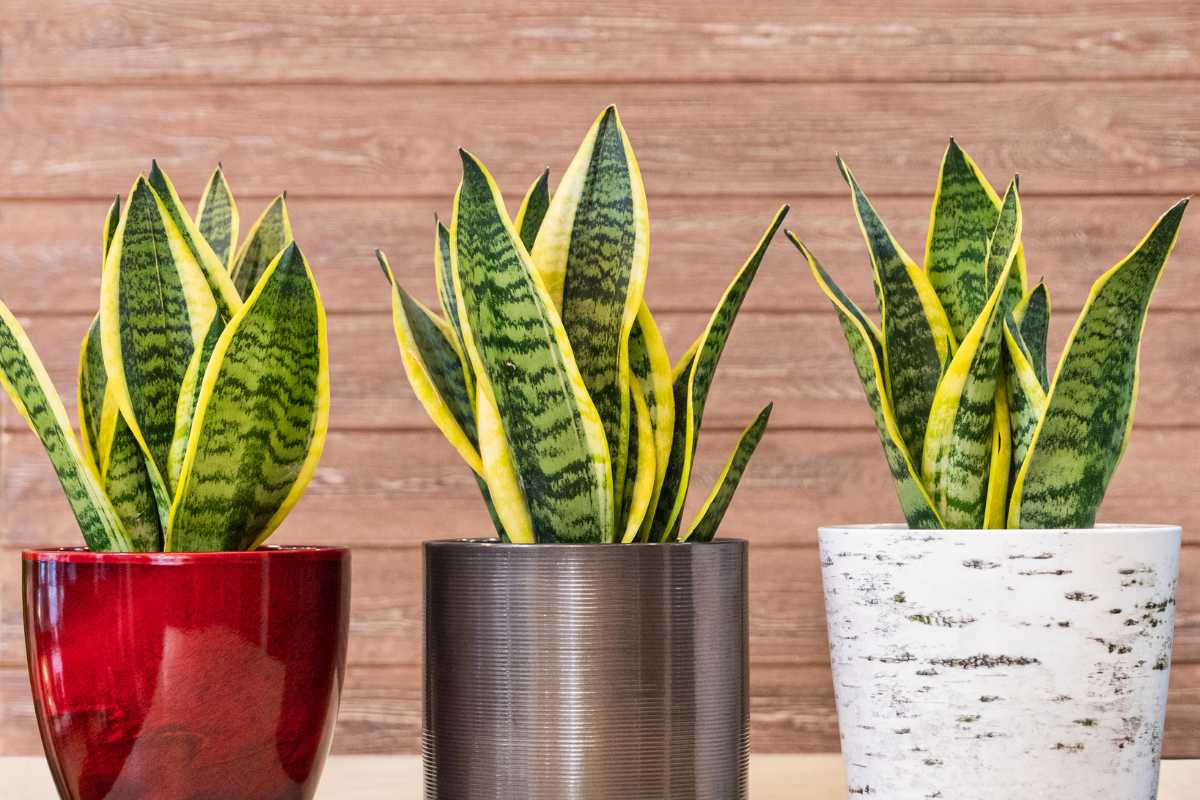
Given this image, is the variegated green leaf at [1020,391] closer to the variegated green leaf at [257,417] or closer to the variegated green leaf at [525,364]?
the variegated green leaf at [525,364]

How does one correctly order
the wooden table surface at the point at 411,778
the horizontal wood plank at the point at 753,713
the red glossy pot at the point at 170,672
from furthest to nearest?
the horizontal wood plank at the point at 753,713 → the wooden table surface at the point at 411,778 → the red glossy pot at the point at 170,672

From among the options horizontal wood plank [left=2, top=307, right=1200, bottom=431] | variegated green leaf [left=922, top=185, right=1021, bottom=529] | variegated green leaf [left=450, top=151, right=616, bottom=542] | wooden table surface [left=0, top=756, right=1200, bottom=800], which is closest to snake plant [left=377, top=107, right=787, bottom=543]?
variegated green leaf [left=450, top=151, right=616, bottom=542]

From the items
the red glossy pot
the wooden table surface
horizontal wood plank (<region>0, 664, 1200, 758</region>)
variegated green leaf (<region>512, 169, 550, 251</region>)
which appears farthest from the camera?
horizontal wood plank (<region>0, 664, 1200, 758</region>)

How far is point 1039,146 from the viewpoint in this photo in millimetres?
1043

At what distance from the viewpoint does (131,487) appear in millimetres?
617

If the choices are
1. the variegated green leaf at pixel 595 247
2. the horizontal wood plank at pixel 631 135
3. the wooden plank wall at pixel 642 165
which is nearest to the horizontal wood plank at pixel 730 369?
the wooden plank wall at pixel 642 165

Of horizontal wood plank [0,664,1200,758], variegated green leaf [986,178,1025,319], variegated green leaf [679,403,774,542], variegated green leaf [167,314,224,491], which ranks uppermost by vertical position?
variegated green leaf [986,178,1025,319]

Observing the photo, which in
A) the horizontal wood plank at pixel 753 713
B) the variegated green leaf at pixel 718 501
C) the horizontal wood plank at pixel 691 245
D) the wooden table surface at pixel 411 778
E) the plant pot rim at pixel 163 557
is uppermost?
the horizontal wood plank at pixel 691 245

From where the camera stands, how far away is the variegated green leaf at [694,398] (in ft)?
2.02

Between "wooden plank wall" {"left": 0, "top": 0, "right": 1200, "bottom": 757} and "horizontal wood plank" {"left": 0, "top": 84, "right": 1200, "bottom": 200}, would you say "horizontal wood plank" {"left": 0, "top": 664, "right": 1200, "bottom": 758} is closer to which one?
"wooden plank wall" {"left": 0, "top": 0, "right": 1200, "bottom": 757}

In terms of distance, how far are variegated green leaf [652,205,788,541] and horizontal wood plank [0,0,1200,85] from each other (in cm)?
47

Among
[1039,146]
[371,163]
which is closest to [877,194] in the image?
[1039,146]

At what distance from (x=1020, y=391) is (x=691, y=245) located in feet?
1.59

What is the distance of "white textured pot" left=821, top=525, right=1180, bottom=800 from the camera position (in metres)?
0.56
